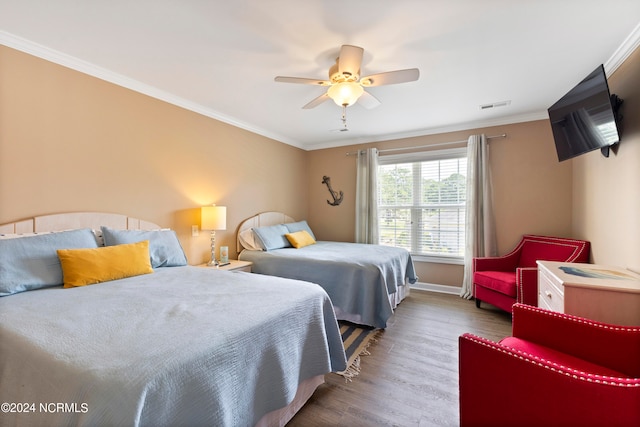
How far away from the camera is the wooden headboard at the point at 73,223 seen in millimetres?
1942

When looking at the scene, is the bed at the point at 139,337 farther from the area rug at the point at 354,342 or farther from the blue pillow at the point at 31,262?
the area rug at the point at 354,342

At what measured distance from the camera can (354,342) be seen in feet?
8.39

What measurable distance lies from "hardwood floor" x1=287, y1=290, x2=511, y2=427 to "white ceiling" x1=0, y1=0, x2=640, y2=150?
2477mm

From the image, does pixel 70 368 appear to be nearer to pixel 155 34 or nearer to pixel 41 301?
pixel 41 301

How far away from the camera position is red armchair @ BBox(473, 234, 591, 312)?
2.68 m

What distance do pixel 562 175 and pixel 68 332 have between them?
4.76 m

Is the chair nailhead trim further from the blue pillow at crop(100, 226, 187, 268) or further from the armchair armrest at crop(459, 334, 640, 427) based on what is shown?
the blue pillow at crop(100, 226, 187, 268)

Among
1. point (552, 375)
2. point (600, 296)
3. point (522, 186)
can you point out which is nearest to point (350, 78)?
point (552, 375)

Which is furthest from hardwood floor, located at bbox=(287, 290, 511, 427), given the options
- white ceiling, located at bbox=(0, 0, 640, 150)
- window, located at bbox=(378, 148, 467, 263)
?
white ceiling, located at bbox=(0, 0, 640, 150)

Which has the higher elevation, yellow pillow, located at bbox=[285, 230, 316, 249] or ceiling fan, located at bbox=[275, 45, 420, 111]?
ceiling fan, located at bbox=[275, 45, 420, 111]

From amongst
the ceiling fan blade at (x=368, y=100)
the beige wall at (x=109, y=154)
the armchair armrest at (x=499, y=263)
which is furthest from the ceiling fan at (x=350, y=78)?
the armchair armrest at (x=499, y=263)

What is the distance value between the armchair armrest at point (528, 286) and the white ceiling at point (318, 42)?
1.87 metres

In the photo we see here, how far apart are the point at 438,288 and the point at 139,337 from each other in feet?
13.2

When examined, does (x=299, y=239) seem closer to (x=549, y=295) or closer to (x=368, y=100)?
(x=368, y=100)
